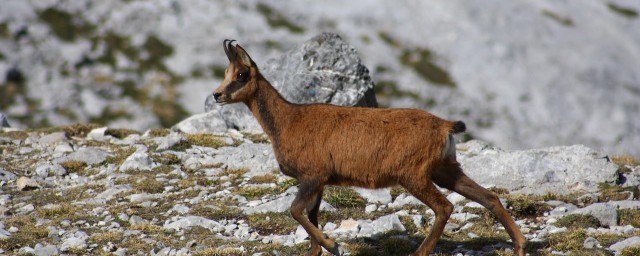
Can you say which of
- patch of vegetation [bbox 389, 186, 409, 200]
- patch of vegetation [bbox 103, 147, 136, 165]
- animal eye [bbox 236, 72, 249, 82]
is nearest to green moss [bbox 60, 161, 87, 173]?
patch of vegetation [bbox 103, 147, 136, 165]

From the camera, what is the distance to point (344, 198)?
15.4 meters

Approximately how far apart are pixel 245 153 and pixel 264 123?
7077 millimetres

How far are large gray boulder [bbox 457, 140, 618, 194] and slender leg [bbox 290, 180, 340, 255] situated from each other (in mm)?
6096

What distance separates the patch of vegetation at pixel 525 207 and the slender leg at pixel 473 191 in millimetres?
2633

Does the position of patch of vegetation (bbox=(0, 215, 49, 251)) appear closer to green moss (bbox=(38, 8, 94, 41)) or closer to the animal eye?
the animal eye

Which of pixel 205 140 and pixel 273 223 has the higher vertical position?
pixel 205 140

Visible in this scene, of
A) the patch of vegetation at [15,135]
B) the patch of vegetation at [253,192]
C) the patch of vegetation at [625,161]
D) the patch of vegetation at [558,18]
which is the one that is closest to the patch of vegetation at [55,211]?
the patch of vegetation at [253,192]

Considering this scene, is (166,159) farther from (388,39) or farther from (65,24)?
(388,39)

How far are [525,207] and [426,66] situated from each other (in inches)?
4000

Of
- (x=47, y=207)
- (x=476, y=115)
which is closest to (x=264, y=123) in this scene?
(x=47, y=207)

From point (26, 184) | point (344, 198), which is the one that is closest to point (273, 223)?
point (344, 198)

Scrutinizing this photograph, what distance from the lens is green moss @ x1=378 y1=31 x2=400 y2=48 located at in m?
118

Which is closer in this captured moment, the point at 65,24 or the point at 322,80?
the point at 322,80

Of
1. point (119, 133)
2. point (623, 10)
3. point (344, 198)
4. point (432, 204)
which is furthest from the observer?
point (623, 10)
